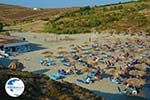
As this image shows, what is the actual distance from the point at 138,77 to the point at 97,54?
2029 cm

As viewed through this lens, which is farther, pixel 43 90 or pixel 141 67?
pixel 141 67

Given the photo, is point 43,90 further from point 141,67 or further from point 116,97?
point 141,67

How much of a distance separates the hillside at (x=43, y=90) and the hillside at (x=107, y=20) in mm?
82269

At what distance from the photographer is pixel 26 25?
453 ft

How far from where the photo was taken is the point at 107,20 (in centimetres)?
12638

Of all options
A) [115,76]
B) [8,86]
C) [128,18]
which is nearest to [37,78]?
[8,86]

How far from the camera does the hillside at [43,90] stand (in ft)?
89.5

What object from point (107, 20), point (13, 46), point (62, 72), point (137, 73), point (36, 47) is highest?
point (107, 20)

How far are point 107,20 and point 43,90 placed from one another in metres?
98.4

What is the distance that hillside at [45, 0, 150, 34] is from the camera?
11888cm

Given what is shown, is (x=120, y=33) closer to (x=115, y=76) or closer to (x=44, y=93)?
(x=115, y=76)

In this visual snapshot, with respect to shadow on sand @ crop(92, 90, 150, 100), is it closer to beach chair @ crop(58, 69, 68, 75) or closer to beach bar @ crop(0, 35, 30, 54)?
beach chair @ crop(58, 69, 68, 75)

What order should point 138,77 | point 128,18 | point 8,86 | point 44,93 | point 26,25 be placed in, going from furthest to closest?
point 26,25 < point 128,18 < point 138,77 < point 44,93 < point 8,86

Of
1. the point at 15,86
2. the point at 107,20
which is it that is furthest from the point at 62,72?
the point at 107,20
